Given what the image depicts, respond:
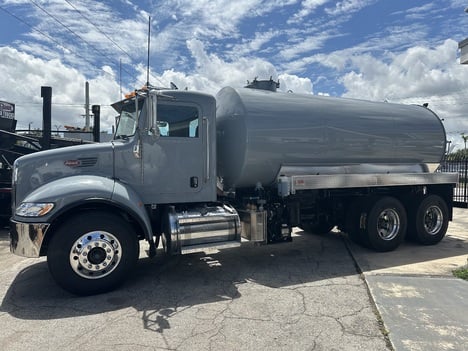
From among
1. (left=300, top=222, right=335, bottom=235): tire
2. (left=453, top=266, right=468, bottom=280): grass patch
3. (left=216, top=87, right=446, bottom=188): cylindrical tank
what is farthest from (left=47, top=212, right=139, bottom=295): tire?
(left=453, top=266, right=468, bottom=280): grass patch

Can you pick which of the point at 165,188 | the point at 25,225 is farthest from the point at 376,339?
the point at 25,225

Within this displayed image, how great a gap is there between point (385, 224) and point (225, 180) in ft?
11.7

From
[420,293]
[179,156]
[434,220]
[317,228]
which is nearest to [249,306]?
[420,293]

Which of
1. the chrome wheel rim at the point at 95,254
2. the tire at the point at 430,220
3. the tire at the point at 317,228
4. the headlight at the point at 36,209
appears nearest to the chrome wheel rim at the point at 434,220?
the tire at the point at 430,220

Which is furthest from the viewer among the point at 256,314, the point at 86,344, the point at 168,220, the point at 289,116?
the point at 289,116

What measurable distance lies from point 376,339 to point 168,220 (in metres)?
3.27

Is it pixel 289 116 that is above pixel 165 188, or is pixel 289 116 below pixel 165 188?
above

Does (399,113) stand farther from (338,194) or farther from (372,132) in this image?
(338,194)

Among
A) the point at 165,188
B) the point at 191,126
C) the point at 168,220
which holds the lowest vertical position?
the point at 168,220

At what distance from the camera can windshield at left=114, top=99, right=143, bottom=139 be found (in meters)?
5.84

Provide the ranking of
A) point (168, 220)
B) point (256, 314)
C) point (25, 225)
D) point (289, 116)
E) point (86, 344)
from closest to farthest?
point (86, 344) < point (256, 314) < point (25, 225) < point (168, 220) < point (289, 116)

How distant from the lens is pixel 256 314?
14.8 ft

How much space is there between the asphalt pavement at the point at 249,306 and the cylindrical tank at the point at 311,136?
1711 mm

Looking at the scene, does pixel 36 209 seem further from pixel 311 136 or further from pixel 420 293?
pixel 420 293
